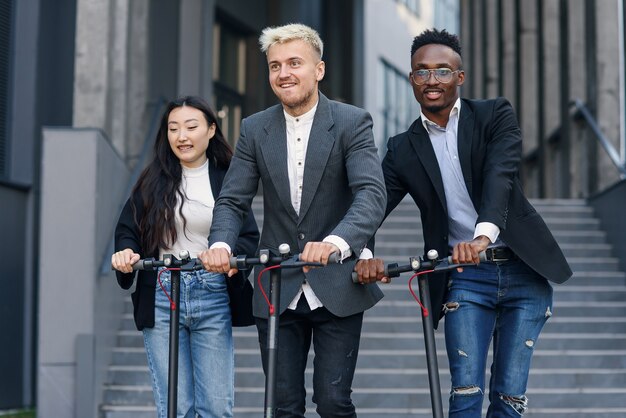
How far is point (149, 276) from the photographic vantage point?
532 cm

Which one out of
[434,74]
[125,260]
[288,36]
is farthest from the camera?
[434,74]

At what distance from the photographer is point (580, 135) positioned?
16594mm

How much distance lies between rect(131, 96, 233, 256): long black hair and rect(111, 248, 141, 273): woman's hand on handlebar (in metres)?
0.45

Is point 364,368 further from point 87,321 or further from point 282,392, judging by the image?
point 282,392

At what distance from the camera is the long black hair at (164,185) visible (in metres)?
5.32

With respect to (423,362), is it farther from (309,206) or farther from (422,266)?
(422,266)

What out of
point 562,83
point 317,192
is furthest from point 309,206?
point 562,83

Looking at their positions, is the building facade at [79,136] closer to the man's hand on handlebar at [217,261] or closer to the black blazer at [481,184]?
the black blazer at [481,184]

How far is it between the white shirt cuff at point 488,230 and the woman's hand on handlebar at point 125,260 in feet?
4.63

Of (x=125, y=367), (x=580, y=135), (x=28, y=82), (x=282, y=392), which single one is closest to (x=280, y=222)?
(x=282, y=392)

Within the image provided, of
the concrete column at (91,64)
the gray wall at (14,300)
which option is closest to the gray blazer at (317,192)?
the gray wall at (14,300)

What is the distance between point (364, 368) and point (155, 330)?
427 cm

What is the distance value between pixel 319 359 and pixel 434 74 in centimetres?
133

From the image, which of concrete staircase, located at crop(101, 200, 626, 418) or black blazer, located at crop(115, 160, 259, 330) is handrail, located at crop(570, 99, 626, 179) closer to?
concrete staircase, located at crop(101, 200, 626, 418)
